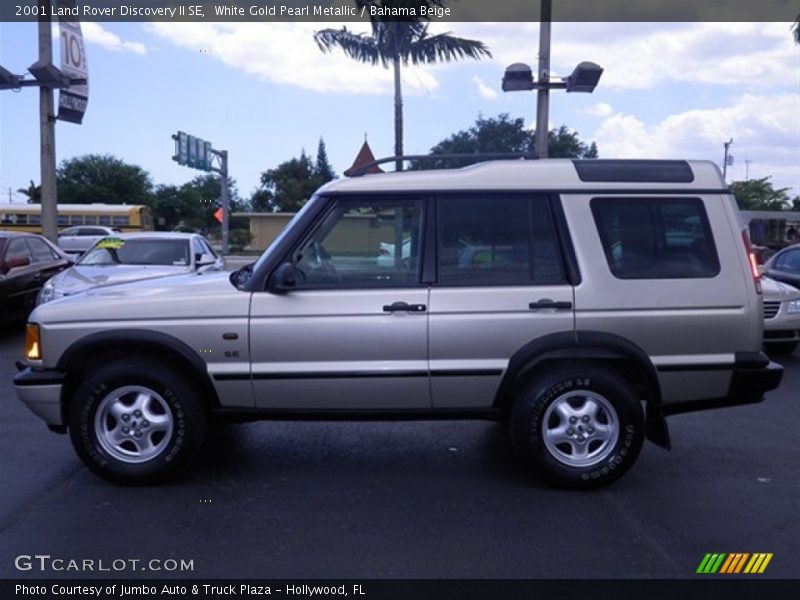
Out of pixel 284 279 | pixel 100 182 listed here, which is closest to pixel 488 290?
pixel 284 279

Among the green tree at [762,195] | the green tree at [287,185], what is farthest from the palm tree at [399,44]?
the green tree at [762,195]

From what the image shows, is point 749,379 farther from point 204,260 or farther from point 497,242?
point 204,260

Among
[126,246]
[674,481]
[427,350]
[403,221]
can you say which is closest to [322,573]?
[427,350]

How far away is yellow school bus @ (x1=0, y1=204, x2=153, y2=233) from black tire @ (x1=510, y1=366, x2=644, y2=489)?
38844 mm

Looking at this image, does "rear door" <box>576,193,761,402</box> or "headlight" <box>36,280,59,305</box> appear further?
"headlight" <box>36,280,59,305</box>

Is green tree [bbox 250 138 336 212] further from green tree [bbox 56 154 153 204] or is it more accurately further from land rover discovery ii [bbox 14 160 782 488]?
land rover discovery ii [bbox 14 160 782 488]

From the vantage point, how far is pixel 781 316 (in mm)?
9742

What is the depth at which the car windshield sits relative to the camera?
11875 millimetres

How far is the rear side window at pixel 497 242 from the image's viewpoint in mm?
5055

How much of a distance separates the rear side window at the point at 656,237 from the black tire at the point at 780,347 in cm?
559

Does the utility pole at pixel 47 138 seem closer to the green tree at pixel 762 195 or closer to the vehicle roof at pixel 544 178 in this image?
the vehicle roof at pixel 544 178

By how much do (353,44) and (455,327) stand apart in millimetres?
13686

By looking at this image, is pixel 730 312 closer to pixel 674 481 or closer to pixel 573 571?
pixel 674 481

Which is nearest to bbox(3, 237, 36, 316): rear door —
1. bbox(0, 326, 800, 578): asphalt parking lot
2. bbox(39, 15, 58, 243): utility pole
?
bbox(0, 326, 800, 578): asphalt parking lot
